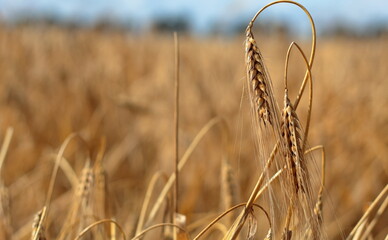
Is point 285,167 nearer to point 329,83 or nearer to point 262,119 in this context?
point 262,119

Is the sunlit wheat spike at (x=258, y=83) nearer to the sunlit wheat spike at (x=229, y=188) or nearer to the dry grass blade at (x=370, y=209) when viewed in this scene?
the dry grass blade at (x=370, y=209)

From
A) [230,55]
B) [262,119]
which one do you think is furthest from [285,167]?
[230,55]

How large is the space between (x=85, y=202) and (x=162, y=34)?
537 cm

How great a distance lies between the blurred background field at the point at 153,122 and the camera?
6.04 feet

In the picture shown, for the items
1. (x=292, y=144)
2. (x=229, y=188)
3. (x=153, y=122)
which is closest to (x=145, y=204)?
(x=229, y=188)

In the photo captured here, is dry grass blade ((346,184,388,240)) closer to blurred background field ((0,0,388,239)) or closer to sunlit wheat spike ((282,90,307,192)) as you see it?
sunlit wheat spike ((282,90,307,192))

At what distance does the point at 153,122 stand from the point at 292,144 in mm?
2058

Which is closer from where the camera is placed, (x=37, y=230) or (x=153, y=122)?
(x=37, y=230)

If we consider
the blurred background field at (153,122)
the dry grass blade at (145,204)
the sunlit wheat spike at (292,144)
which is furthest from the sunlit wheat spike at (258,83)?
the blurred background field at (153,122)

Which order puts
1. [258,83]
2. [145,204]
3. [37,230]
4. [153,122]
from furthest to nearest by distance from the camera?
[153,122], [145,204], [37,230], [258,83]

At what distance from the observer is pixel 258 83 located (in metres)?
0.50

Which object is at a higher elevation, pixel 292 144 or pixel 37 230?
pixel 292 144

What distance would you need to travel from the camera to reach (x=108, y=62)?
3.45 metres

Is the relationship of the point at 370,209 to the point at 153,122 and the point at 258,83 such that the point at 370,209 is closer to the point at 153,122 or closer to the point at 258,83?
the point at 258,83
